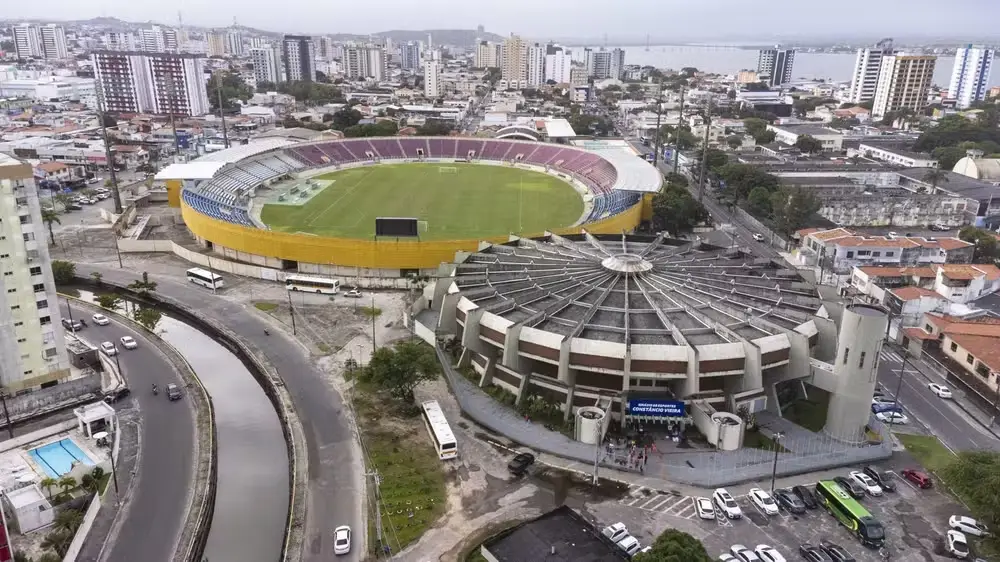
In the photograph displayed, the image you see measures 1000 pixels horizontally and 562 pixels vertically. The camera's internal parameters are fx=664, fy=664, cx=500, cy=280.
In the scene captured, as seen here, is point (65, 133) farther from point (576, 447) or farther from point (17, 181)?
point (576, 447)

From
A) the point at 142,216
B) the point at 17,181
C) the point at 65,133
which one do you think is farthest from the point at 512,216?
the point at 65,133

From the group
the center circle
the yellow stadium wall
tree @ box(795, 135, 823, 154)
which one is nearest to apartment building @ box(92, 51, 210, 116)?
the yellow stadium wall

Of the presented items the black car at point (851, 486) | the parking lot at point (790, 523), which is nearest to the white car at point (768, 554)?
the parking lot at point (790, 523)

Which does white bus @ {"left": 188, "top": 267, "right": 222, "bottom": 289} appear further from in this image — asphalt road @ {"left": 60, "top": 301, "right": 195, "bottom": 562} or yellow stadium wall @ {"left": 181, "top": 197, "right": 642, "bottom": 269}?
asphalt road @ {"left": 60, "top": 301, "right": 195, "bottom": 562}

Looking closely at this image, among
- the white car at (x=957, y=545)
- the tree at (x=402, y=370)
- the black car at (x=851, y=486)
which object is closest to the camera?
the white car at (x=957, y=545)

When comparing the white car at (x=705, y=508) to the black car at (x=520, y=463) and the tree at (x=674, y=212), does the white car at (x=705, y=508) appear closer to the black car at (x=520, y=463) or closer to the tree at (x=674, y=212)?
the black car at (x=520, y=463)

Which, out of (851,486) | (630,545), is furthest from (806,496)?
(630,545)
